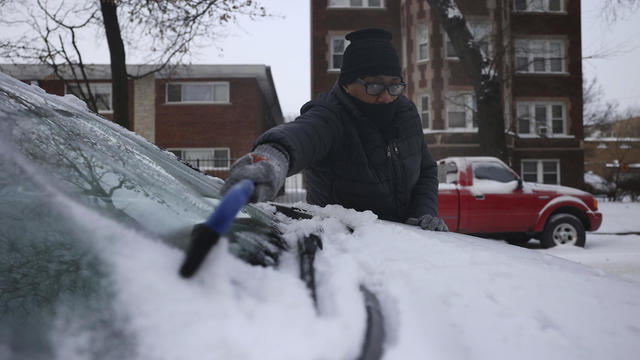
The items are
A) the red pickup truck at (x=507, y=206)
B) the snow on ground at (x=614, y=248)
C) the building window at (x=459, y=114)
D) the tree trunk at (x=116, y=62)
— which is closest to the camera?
the snow on ground at (x=614, y=248)

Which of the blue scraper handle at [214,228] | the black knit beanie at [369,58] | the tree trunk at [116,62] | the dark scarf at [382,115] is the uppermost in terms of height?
the tree trunk at [116,62]

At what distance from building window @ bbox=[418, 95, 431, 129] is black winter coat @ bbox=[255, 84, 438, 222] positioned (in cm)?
1493

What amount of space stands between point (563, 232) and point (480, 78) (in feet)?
12.7

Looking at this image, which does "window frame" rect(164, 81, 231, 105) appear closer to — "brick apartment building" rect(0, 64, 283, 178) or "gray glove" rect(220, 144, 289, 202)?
"brick apartment building" rect(0, 64, 283, 178)

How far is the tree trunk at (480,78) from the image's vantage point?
8.75m

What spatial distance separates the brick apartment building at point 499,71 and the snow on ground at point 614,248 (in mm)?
5062

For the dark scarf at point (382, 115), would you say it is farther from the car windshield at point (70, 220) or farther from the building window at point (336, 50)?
the building window at point (336, 50)

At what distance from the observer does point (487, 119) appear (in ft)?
29.3

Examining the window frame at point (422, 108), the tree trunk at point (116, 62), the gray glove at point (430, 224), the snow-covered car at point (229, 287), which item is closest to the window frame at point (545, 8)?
the window frame at point (422, 108)

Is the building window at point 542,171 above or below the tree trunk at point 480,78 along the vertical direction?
below

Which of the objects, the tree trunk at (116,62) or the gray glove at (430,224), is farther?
the tree trunk at (116,62)

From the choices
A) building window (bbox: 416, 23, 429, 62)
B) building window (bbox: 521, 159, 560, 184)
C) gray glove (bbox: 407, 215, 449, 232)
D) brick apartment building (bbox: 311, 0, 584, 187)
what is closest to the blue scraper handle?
gray glove (bbox: 407, 215, 449, 232)

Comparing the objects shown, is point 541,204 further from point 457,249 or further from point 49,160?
point 49,160

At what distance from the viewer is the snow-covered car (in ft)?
2.27
